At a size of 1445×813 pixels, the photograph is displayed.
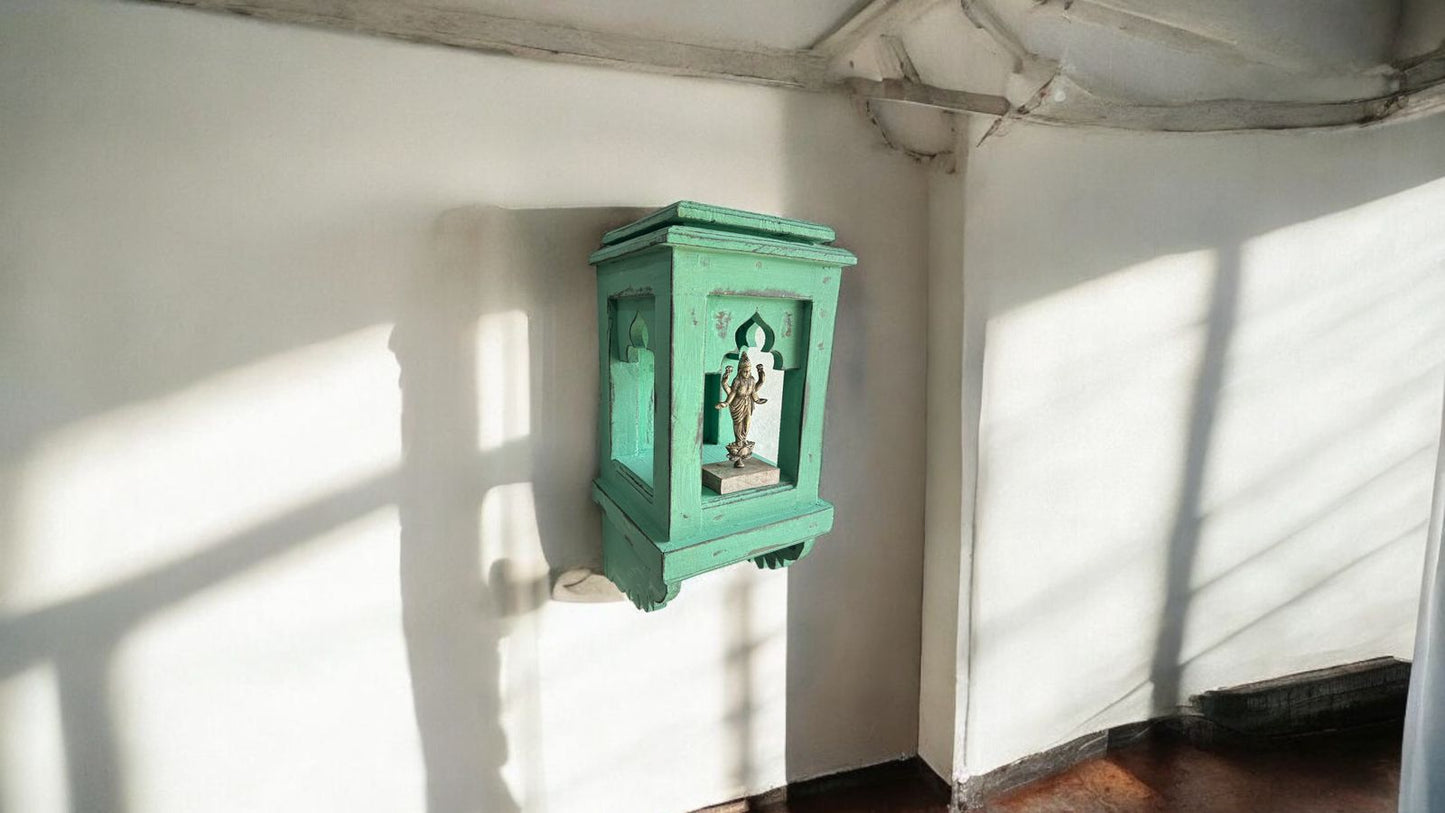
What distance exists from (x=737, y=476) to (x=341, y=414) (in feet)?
3.17

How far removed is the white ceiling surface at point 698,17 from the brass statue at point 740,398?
2.99ft

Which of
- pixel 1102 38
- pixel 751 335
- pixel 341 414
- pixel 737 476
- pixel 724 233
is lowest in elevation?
pixel 737 476

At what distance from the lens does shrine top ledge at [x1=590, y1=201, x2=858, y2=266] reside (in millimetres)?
1258

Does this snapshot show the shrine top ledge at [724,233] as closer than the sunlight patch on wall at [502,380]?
Yes

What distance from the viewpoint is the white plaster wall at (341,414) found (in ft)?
4.45

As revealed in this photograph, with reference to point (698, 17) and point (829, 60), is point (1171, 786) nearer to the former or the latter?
point (829, 60)

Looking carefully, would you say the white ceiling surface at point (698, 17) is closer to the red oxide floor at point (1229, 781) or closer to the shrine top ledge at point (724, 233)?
the shrine top ledge at point (724, 233)

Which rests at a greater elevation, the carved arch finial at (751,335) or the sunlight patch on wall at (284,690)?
the carved arch finial at (751,335)

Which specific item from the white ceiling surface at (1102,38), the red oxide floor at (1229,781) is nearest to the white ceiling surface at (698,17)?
the white ceiling surface at (1102,38)

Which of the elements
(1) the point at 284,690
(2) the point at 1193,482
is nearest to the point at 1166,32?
(2) the point at 1193,482

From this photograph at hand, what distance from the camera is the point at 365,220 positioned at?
1522 millimetres

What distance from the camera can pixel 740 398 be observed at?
149 centimetres

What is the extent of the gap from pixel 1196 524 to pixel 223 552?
10.1 feet

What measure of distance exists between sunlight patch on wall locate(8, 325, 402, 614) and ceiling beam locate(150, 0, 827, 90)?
70 cm
